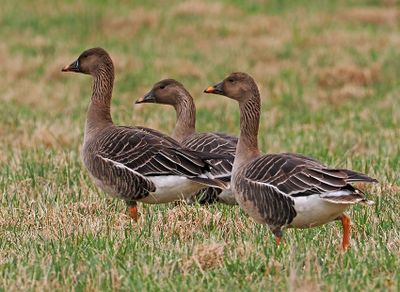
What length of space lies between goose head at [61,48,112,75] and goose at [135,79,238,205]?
0.73 meters

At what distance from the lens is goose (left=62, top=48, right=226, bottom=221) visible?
7777 millimetres

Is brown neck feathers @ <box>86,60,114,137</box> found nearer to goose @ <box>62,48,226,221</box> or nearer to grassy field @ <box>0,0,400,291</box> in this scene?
goose @ <box>62,48,226,221</box>

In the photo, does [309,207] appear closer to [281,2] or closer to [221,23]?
[221,23]

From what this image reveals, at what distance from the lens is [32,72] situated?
1923 cm

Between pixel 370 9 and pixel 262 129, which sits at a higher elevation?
pixel 370 9

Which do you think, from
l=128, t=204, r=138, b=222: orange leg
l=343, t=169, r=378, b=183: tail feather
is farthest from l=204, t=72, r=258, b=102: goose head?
l=343, t=169, r=378, b=183: tail feather

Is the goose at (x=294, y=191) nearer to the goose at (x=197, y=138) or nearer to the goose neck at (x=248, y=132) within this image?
the goose neck at (x=248, y=132)

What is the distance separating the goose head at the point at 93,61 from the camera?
9398mm

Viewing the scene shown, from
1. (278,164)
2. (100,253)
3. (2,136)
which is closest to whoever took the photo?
(100,253)

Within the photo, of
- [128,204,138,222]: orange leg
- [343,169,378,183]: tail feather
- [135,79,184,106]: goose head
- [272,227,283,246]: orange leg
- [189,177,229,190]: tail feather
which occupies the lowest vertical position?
[128,204,138,222]: orange leg

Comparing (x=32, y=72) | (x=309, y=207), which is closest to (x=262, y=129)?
(x=32, y=72)

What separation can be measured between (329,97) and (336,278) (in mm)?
11641

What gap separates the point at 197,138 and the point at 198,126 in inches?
192

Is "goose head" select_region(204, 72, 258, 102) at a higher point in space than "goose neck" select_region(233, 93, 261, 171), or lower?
higher
